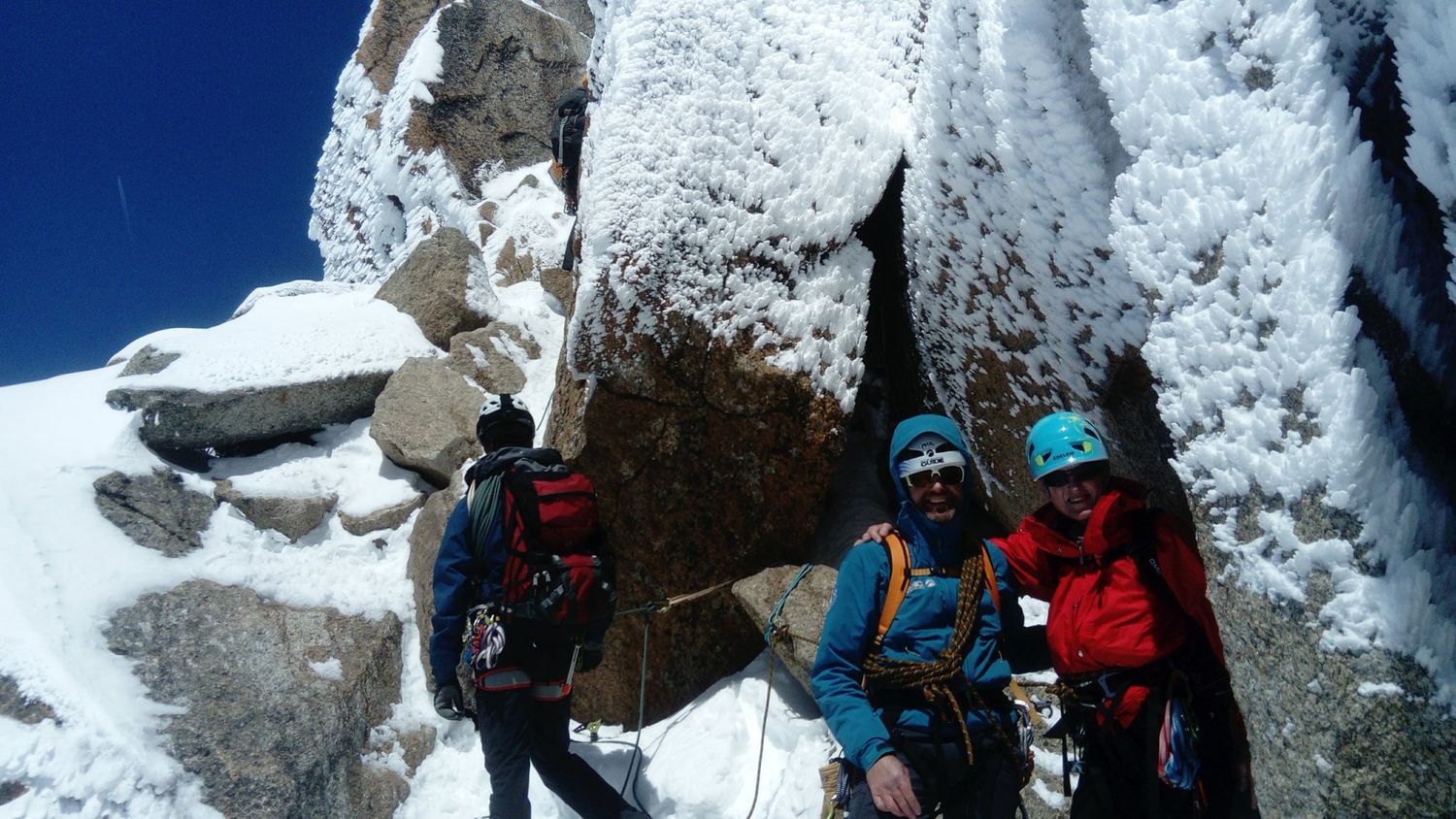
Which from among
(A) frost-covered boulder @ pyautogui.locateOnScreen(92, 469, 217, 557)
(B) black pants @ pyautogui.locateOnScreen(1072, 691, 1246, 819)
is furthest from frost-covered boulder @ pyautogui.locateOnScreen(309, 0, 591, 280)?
(B) black pants @ pyautogui.locateOnScreen(1072, 691, 1246, 819)

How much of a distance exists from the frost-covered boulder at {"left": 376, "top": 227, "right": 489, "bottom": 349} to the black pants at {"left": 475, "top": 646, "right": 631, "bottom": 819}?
17.4 feet

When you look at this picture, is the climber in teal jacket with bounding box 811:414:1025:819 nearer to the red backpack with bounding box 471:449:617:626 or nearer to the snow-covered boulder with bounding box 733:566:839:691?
the snow-covered boulder with bounding box 733:566:839:691

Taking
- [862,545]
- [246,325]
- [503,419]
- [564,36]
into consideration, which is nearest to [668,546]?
[503,419]

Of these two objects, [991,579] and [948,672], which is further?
[991,579]

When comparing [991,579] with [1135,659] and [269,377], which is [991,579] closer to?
[1135,659]

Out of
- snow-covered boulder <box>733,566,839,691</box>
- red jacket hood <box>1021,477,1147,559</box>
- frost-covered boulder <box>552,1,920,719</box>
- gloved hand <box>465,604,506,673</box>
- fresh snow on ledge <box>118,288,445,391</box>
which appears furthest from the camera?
fresh snow on ledge <box>118,288,445,391</box>

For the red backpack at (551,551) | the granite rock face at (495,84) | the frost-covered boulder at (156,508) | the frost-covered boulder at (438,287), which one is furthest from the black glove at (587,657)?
the granite rock face at (495,84)

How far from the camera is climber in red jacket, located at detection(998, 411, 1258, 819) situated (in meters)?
2.21

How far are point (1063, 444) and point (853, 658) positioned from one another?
3.13 feet

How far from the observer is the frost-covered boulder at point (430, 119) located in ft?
45.4

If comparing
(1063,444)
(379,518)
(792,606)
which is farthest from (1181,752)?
(379,518)

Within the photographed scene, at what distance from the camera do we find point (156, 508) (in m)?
5.46

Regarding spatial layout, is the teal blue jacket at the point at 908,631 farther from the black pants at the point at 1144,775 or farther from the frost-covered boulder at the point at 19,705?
the frost-covered boulder at the point at 19,705

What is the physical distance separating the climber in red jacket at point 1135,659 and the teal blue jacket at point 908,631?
9.7 inches
